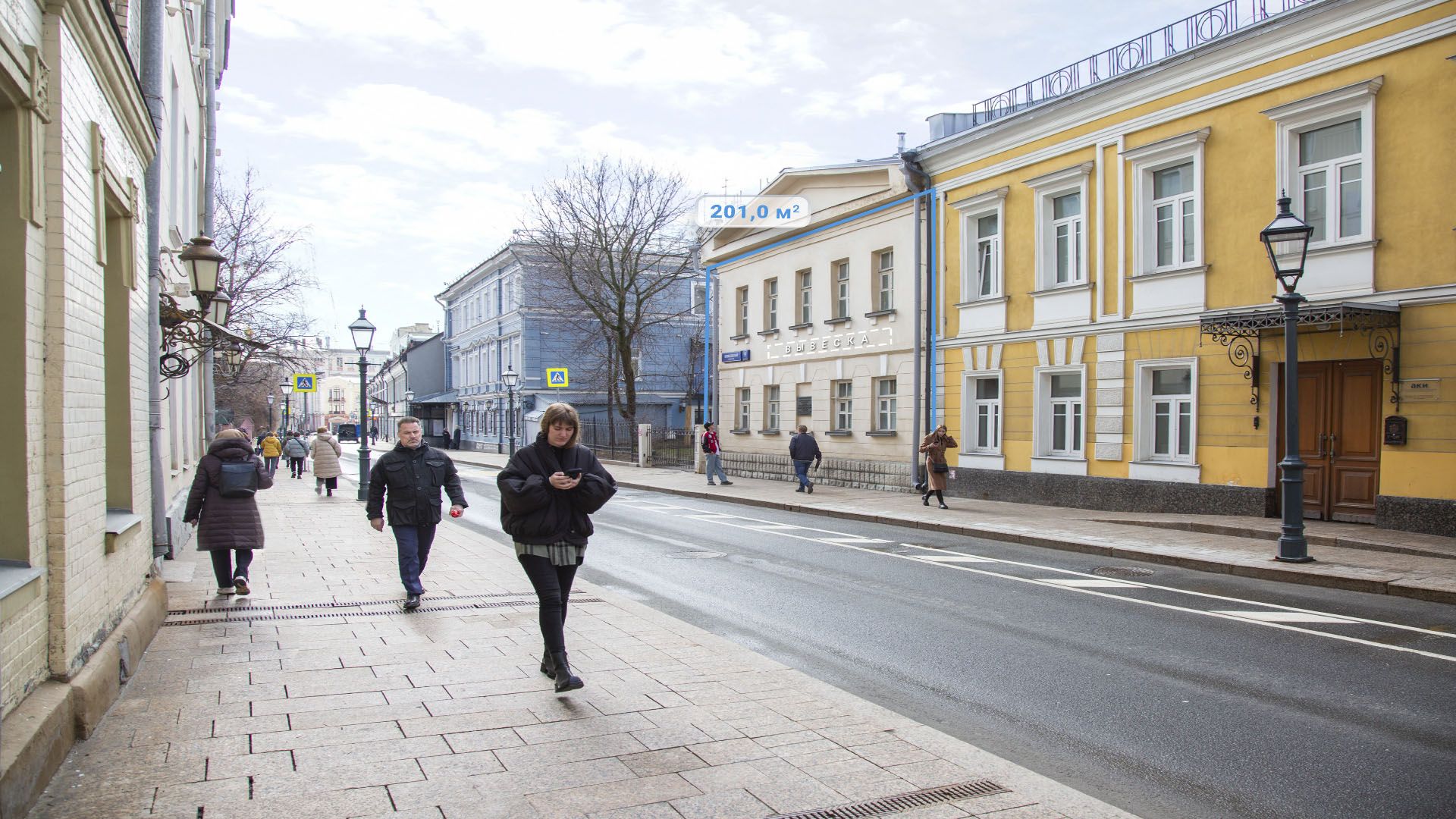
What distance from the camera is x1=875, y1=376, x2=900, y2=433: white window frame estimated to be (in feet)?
74.6

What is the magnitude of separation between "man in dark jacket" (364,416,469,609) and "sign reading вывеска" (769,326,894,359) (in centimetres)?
1563

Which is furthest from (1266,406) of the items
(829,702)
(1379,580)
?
(829,702)

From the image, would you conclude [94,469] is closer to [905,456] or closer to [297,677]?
[297,677]

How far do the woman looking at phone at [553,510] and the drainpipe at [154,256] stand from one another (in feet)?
14.0

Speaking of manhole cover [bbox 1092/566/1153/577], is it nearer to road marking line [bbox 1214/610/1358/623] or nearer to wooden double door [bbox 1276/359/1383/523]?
road marking line [bbox 1214/610/1358/623]

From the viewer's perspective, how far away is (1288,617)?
8.43 meters

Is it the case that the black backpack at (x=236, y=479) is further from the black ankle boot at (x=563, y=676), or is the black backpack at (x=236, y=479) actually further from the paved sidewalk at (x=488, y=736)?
the black ankle boot at (x=563, y=676)

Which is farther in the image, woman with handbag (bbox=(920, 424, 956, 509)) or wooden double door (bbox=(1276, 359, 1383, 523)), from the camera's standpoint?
woman with handbag (bbox=(920, 424, 956, 509))

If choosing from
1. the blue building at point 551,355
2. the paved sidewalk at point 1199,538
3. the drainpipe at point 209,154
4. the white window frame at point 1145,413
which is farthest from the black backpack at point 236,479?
the blue building at point 551,355

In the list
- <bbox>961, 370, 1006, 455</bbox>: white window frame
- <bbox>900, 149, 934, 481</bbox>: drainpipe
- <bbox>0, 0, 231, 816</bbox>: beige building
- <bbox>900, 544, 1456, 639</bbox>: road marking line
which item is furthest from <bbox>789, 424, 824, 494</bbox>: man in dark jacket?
<bbox>0, 0, 231, 816</bbox>: beige building

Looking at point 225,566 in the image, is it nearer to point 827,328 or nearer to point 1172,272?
point 1172,272

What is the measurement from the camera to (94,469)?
5480 millimetres

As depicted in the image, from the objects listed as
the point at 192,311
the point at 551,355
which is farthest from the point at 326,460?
the point at 551,355

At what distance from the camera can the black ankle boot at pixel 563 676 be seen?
5629 millimetres
